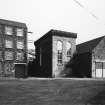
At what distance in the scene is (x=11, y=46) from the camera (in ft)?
102

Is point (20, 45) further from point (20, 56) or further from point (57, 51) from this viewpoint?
point (57, 51)

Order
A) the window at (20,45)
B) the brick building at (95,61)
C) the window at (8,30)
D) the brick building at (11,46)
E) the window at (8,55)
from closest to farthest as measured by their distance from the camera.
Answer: the brick building at (95,61) → the brick building at (11,46) → the window at (8,55) → the window at (8,30) → the window at (20,45)

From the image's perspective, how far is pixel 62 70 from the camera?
26328mm

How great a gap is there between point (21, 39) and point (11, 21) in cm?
518

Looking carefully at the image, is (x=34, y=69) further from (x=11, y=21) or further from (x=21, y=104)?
(x=21, y=104)

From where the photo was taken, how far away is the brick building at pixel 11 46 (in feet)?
97.5

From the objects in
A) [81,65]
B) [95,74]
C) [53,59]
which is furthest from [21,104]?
[81,65]

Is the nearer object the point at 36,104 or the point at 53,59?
the point at 36,104

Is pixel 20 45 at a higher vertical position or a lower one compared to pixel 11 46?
higher

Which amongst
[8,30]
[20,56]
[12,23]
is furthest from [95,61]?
[12,23]

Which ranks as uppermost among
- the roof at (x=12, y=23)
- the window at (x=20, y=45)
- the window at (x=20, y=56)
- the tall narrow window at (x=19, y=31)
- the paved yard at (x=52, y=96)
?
the roof at (x=12, y=23)

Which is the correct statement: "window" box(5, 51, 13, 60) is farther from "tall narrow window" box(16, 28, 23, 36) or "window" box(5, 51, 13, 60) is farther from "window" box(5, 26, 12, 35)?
"tall narrow window" box(16, 28, 23, 36)

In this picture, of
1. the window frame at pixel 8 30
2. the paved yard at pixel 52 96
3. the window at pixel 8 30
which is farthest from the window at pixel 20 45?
the paved yard at pixel 52 96

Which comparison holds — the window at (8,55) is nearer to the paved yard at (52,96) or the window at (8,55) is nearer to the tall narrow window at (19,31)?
the tall narrow window at (19,31)
